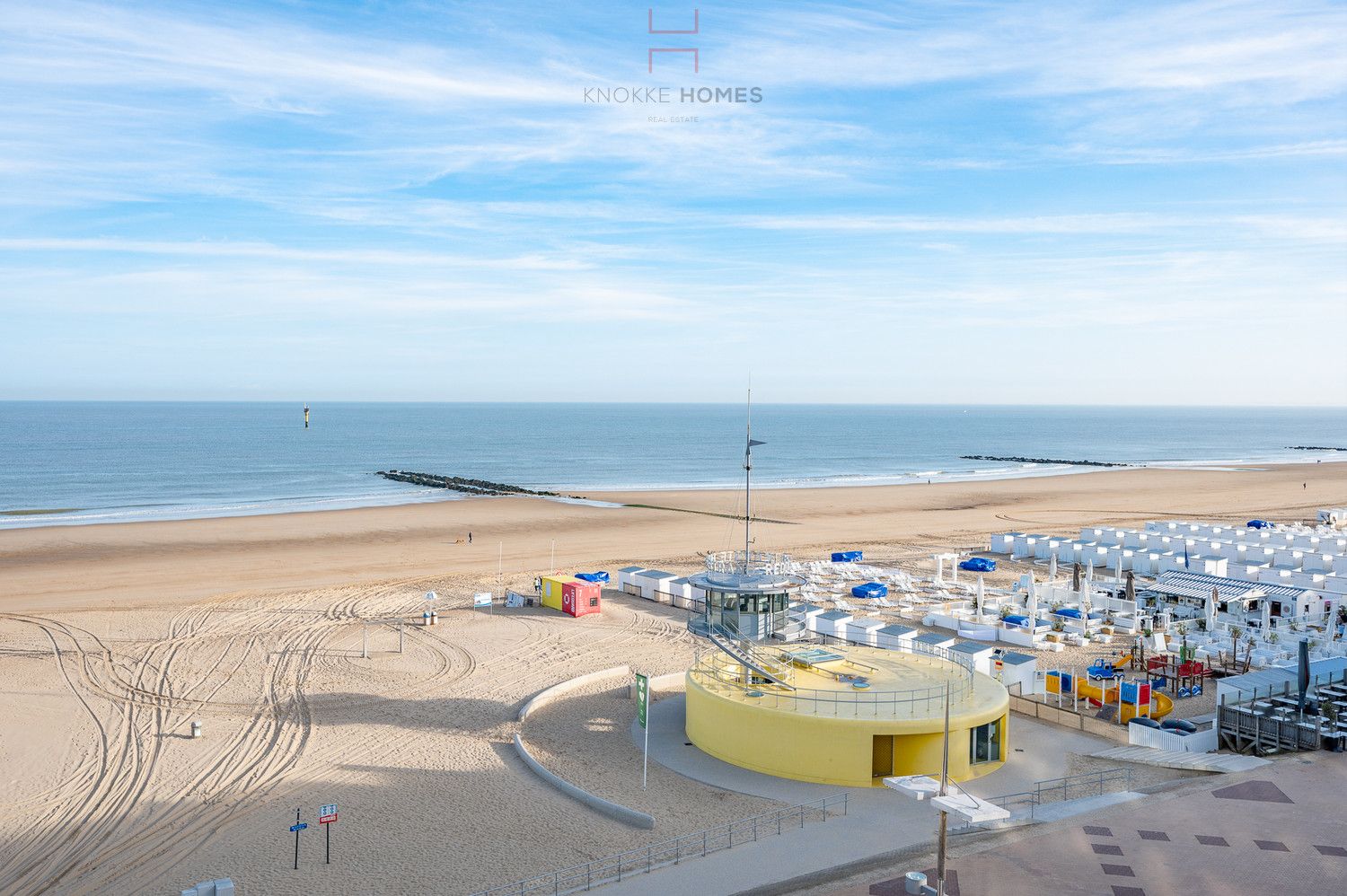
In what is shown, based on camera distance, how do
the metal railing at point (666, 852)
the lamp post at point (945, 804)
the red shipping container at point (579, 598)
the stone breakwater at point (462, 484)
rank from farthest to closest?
1. the stone breakwater at point (462, 484)
2. the red shipping container at point (579, 598)
3. the metal railing at point (666, 852)
4. the lamp post at point (945, 804)

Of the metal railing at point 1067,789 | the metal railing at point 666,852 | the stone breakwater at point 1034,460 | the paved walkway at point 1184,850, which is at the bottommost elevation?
the metal railing at point 666,852

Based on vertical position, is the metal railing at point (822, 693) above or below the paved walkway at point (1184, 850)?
above

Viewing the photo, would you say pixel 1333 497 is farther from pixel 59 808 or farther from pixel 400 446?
pixel 400 446

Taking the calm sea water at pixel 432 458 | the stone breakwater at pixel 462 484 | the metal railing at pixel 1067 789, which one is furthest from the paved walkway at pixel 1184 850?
the stone breakwater at pixel 462 484

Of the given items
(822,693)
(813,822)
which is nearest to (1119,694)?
(822,693)

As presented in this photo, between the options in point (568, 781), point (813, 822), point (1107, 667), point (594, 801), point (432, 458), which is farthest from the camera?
point (432, 458)

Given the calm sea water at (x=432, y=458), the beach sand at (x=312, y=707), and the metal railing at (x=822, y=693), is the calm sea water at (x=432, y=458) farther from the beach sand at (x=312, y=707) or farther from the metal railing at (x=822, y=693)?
the metal railing at (x=822, y=693)

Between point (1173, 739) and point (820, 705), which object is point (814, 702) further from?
point (1173, 739)
